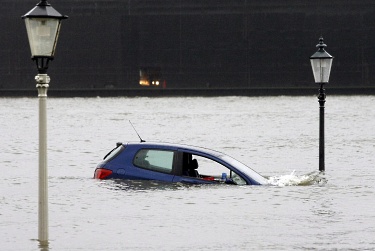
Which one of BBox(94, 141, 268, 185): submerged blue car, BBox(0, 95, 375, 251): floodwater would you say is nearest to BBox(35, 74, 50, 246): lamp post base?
BBox(0, 95, 375, 251): floodwater

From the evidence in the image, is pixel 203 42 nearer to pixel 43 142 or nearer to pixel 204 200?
pixel 204 200

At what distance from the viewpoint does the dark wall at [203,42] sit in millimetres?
81688

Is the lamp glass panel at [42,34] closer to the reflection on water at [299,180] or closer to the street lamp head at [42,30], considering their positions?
the street lamp head at [42,30]

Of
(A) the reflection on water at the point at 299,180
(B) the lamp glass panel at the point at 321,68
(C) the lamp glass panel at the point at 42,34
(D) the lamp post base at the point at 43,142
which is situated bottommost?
(A) the reflection on water at the point at 299,180

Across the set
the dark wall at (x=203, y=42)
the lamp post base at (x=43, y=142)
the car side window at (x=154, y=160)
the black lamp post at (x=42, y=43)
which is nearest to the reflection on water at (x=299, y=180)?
the car side window at (x=154, y=160)

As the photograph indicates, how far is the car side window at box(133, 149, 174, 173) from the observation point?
1578 cm

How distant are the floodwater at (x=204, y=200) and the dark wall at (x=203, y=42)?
3991 cm

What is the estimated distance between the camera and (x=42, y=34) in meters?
10.8

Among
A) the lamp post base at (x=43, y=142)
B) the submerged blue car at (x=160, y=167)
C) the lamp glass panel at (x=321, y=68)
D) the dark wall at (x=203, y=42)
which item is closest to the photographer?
the lamp post base at (x=43, y=142)

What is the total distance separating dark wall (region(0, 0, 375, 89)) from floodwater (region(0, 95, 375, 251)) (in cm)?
3991

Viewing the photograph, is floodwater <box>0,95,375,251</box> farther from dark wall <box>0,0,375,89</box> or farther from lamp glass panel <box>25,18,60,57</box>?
dark wall <box>0,0,375,89</box>

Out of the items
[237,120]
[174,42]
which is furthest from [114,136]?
[174,42]

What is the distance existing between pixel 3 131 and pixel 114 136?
19.2 ft

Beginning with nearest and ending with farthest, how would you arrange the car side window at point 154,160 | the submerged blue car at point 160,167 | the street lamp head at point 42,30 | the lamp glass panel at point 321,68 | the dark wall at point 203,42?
the street lamp head at point 42,30 < the submerged blue car at point 160,167 < the car side window at point 154,160 < the lamp glass panel at point 321,68 < the dark wall at point 203,42
